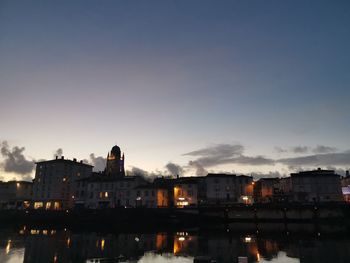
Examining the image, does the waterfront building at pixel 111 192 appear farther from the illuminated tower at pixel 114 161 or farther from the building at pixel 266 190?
the building at pixel 266 190

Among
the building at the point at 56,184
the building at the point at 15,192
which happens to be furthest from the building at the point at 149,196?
the building at the point at 15,192

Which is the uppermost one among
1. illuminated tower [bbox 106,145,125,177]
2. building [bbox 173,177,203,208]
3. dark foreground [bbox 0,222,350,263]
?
illuminated tower [bbox 106,145,125,177]

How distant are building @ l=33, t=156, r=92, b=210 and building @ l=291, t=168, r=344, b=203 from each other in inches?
3402

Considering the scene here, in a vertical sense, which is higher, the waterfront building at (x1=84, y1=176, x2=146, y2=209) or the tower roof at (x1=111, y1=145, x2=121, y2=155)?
the tower roof at (x1=111, y1=145, x2=121, y2=155)

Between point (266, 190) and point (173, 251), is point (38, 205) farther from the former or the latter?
point (173, 251)

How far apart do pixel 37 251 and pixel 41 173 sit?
93.1 metres

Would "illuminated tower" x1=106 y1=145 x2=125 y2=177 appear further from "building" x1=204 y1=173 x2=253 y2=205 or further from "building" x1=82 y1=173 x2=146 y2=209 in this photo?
"building" x1=204 y1=173 x2=253 y2=205

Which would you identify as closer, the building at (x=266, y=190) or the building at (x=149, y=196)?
the building at (x=149, y=196)

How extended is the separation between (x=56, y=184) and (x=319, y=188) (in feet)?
326

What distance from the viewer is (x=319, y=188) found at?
354 ft

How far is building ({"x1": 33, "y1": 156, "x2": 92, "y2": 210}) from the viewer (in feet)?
407

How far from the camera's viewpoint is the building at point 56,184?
407 ft

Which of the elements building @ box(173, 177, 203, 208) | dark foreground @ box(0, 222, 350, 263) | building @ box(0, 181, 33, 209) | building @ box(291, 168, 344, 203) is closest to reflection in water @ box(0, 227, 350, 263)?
dark foreground @ box(0, 222, 350, 263)

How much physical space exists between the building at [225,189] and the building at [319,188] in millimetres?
18804
